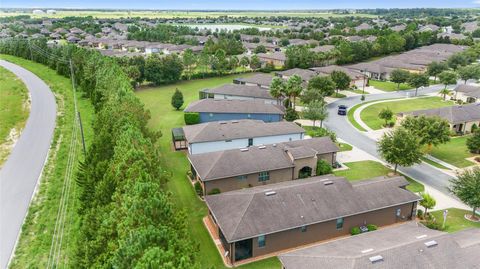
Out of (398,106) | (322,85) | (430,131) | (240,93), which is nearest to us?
(430,131)

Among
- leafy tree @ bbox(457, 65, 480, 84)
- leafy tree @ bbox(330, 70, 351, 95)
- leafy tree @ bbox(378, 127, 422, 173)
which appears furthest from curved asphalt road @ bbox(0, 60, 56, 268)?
leafy tree @ bbox(457, 65, 480, 84)

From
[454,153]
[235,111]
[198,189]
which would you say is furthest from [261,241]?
[454,153]

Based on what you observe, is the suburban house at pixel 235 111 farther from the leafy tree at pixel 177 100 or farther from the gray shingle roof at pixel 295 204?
the gray shingle roof at pixel 295 204

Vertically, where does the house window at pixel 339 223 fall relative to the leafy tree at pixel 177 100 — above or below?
below

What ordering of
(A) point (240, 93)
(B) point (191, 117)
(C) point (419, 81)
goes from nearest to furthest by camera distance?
(B) point (191, 117)
(A) point (240, 93)
(C) point (419, 81)

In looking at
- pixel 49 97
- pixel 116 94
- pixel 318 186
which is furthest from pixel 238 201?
pixel 49 97

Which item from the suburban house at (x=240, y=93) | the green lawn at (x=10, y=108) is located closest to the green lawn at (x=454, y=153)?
the suburban house at (x=240, y=93)

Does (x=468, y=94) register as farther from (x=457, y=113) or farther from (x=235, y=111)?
(x=235, y=111)
